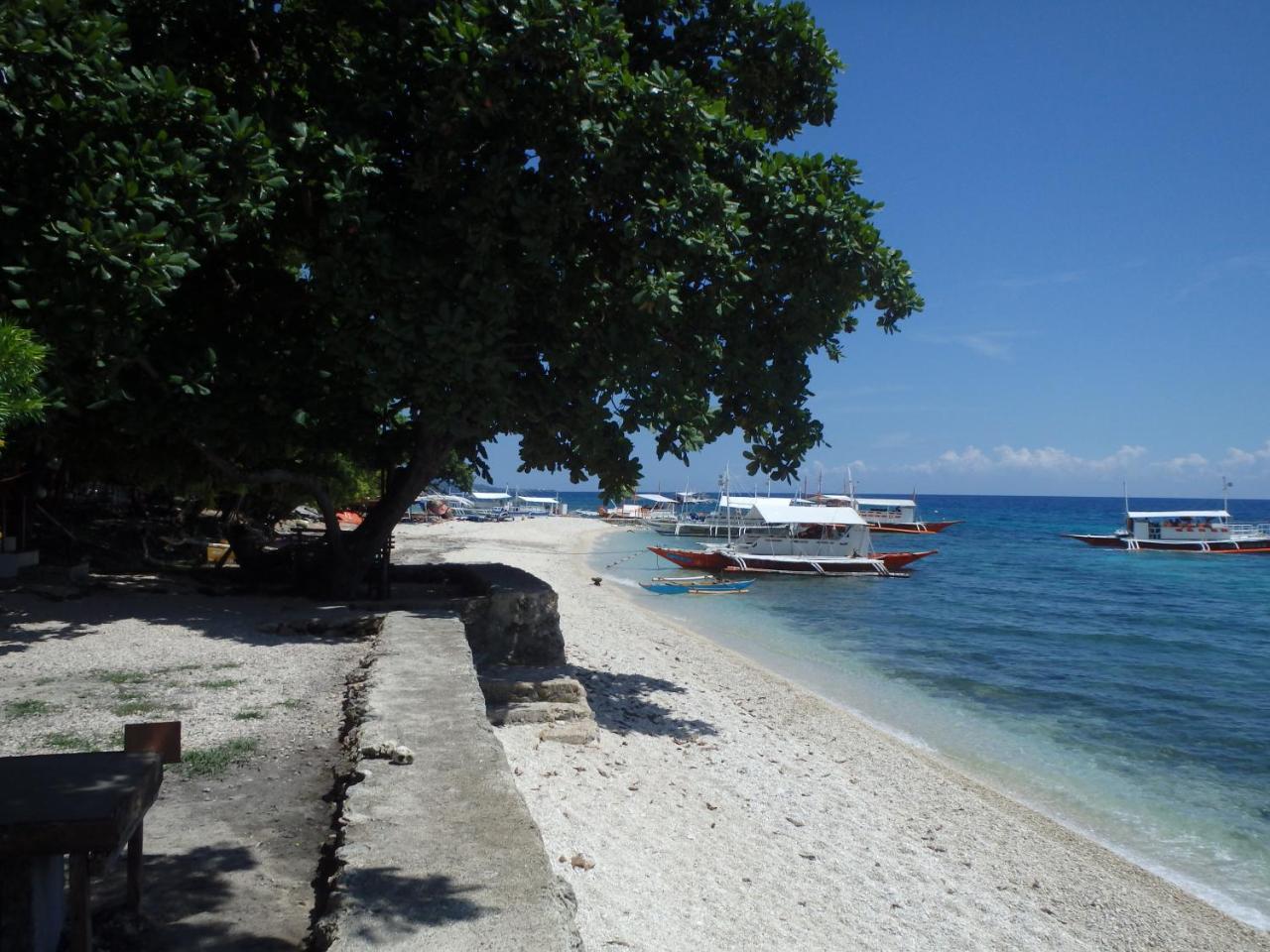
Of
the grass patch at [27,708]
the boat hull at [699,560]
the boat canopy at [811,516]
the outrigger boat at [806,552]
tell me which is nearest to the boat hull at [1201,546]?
the outrigger boat at [806,552]

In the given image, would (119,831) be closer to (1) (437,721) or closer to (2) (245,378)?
(1) (437,721)

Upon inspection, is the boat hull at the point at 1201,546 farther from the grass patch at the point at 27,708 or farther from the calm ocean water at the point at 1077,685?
the grass patch at the point at 27,708

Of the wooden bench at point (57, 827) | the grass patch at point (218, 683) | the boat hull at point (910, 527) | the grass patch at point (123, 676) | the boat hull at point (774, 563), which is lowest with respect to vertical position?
the boat hull at point (774, 563)

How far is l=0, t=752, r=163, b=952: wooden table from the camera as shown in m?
2.65

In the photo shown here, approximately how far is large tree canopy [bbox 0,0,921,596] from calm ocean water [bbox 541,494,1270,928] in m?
5.76

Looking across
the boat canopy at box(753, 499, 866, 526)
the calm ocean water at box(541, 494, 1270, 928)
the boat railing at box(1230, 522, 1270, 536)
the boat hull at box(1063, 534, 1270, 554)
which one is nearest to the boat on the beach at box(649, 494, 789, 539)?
the boat canopy at box(753, 499, 866, 526)

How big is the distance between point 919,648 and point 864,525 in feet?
64.7

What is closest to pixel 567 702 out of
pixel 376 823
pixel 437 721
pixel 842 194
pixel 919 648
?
pixel 437 721

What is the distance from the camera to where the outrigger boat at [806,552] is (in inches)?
1507

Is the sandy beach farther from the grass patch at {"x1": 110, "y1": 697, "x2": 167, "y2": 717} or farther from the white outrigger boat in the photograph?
the white outrigger boat

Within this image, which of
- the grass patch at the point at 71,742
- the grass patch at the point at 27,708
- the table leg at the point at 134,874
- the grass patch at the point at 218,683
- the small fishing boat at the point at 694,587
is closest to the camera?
the table leg at the point at 134,874

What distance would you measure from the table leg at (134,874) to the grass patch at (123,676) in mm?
4056

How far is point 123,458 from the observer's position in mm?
12695

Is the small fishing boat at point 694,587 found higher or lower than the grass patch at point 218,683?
lower
